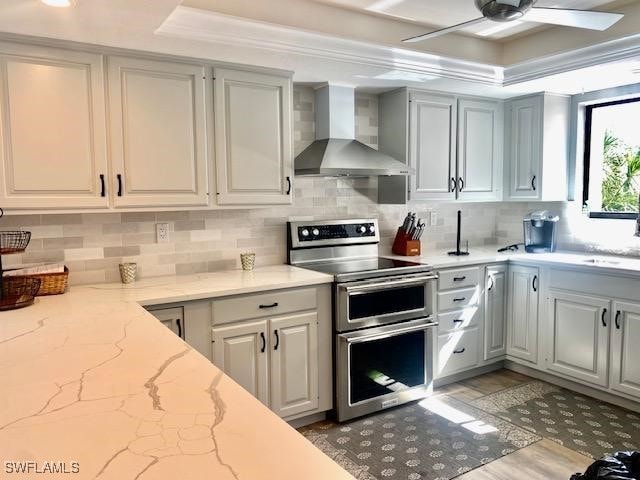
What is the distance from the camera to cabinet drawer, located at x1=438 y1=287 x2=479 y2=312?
3.53 m

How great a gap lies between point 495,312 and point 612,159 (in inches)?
61.2

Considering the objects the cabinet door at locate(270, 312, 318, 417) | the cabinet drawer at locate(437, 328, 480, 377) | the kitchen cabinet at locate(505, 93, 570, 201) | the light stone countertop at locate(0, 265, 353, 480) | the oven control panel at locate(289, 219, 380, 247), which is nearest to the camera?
the light stone countertop at locate(0, 265, 353, 480)

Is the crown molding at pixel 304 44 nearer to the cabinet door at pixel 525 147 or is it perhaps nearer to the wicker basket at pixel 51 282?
the cabinet door at pixel 525 147

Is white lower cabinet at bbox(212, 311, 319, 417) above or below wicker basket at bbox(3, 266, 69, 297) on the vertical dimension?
below

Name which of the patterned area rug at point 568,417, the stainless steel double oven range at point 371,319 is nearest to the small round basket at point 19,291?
the stainless steel double oven range at point 371,319

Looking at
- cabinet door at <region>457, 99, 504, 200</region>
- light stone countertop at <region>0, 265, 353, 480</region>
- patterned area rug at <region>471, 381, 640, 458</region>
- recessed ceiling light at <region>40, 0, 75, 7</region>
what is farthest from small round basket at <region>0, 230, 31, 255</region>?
cabinet door at <region>457, 99, 504, 200</region>

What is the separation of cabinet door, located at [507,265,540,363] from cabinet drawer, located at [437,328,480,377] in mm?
349

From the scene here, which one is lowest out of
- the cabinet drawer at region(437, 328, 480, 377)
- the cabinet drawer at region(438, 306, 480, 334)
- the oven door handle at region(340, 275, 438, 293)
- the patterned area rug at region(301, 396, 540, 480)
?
the patterned area rug at region(301, 396, 540, 480)

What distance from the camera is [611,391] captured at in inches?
128

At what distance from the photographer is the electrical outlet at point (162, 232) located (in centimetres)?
302

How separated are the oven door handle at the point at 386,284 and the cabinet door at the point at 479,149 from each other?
3.31ft

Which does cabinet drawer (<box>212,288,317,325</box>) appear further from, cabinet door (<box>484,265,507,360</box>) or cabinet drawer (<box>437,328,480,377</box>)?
cabinet door (<box>484,265,507,360</box>)

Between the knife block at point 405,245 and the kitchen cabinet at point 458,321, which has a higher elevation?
the knife block at point 405,245

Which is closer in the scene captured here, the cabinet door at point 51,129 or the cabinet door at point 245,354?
the cabinet door at point 51,129
